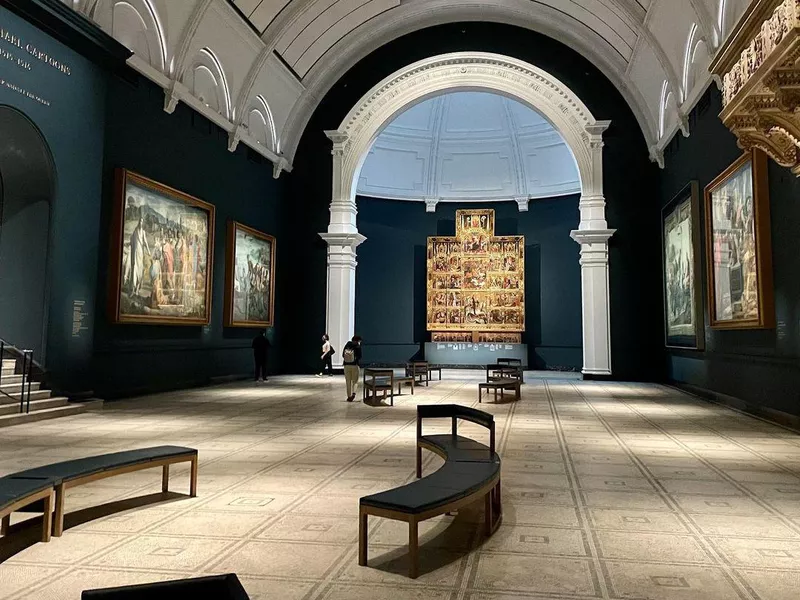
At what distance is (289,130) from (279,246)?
3549 mm

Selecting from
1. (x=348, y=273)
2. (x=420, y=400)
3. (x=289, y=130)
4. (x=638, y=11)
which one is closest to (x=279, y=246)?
(x=348, y=273)

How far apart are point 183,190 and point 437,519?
1109 centimetres

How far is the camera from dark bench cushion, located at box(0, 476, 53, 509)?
10.9 feet

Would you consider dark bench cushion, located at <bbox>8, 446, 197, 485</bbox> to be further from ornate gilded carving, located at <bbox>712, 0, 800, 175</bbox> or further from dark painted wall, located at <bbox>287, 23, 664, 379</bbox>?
dark painted wall, located at <bbox>287, 23, 664, 379</bbox>

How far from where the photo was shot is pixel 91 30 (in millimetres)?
9891

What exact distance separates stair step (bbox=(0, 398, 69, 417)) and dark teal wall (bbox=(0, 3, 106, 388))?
485mm

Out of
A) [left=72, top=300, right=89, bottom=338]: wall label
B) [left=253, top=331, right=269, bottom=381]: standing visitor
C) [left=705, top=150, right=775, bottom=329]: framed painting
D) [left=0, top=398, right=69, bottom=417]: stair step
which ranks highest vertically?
[left=705, top=150, right=775, bottom=329]: framed painting

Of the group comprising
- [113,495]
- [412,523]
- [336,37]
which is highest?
[336,37]

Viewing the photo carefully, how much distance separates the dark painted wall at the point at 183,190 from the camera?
1096 cm

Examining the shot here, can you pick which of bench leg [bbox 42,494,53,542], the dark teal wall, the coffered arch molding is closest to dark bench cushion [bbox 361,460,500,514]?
bench leg [bbox 42,494,53,542]

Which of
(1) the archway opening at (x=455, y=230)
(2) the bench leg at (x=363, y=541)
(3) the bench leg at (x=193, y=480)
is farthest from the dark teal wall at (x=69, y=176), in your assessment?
A: (1) the archway opening at (x=455, y=230)

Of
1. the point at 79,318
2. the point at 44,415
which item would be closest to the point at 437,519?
the point at 44,415

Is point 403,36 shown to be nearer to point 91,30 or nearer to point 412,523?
point 91,30

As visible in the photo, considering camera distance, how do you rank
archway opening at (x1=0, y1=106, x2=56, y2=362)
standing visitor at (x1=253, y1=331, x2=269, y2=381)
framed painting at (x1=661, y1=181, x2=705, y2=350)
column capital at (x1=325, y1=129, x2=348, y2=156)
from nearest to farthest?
archway opening at (x1=0, y1=106, x2=56, y2=362) < framed painting at (x1=661, y1=181, x2=705, y2=350) < standing visitor at (x1=253, y1=331, x2=269, y2=381) < column capital at (x1=325, y1=129, x2=348, y2=156)
